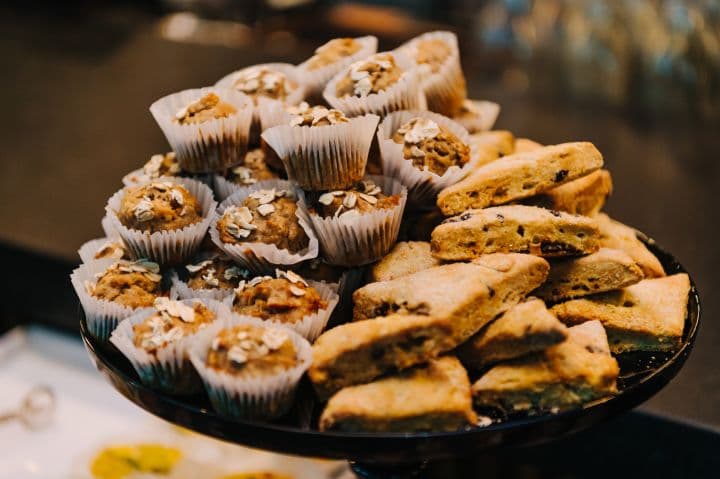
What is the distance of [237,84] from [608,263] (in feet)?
2.79

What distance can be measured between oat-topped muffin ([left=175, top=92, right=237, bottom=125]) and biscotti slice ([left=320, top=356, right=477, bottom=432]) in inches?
25.8

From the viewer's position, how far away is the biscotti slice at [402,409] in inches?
45.1

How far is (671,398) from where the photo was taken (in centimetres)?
187

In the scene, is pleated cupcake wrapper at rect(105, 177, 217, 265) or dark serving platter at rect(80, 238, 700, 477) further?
pleated cupcake wrapper at rect(105, 177, 217, 265)

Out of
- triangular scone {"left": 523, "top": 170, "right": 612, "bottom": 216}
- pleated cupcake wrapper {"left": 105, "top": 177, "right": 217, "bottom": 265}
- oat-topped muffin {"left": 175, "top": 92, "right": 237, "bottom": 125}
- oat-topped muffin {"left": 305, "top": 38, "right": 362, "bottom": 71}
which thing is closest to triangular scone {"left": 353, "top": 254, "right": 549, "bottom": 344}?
triangular scone {"left": 523, "top": 170, "right": 612, "bottom": 216}

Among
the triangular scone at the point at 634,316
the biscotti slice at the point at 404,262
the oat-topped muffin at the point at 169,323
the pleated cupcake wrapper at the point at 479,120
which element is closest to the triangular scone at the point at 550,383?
the triangular scone at the point at 634,316

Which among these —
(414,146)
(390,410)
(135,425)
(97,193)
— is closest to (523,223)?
(414,146)

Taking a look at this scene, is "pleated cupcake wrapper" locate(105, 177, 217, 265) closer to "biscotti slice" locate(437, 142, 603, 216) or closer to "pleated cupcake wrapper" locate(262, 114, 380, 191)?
"pleated cupcake wrapper" locate(262, 114, 380, 191)

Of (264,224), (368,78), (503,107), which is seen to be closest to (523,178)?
(368,78)

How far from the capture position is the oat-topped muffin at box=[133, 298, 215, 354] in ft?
4.18

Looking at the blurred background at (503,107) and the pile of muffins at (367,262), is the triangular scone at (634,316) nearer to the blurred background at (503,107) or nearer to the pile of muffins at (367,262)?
the pile of muffins at (367,262)

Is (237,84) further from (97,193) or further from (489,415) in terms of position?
(97,193)

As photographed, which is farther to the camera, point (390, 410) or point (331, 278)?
point (331, 278)

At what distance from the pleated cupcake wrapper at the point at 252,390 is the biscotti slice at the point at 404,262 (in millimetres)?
230
